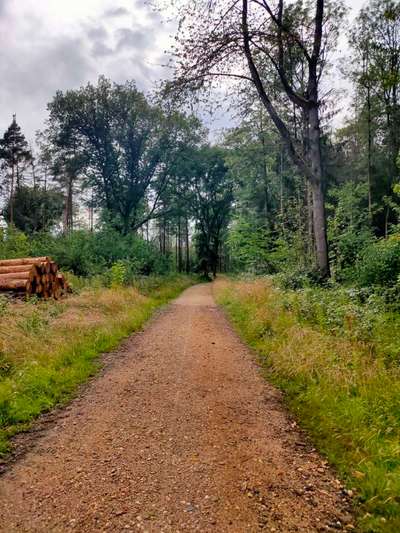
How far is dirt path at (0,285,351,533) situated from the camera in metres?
2.22

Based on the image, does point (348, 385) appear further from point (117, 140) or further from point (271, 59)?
point (117, 140)

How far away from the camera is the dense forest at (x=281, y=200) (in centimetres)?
393

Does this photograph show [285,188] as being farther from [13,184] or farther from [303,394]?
[13,184]

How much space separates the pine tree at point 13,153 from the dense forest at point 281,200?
0.19 meters

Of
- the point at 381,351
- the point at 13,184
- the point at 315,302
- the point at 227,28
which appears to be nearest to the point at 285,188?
the point at 227,28

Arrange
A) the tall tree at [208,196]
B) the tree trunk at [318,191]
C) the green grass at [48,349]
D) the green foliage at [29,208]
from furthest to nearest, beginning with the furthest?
the tall tree at [208,196], the green foliage at [29,208], the tree trunk at [318,191], the green grass at [48,349]

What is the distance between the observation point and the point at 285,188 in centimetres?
2303

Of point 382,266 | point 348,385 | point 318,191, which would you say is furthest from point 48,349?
point 318,191

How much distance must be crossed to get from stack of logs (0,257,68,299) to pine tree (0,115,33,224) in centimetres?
2424

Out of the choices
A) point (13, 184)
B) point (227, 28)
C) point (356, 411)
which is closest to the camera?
point (356, 411)

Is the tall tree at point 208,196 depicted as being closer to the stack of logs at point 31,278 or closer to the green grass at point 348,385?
the stack of logs at point 31,278

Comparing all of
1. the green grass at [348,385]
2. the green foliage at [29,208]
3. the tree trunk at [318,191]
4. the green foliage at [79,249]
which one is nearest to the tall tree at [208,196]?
the green foliage at [79,249]

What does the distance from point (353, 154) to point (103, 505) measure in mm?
28891

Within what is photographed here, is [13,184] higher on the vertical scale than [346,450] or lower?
higher
